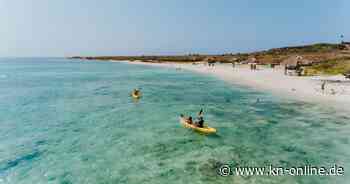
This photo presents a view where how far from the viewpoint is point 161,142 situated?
20031mm

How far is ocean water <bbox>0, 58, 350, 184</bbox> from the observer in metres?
14.8

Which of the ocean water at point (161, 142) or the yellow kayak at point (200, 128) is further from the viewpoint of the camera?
the yellow kayak at point (200, 128)

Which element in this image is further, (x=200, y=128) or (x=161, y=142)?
(x=200, y=128)

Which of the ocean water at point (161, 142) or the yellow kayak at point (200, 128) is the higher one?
the yellow kayak at point (200, 128)

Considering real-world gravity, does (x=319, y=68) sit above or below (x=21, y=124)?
above

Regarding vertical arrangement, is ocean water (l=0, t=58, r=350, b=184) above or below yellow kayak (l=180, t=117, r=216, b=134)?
below

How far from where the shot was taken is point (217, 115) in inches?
1108

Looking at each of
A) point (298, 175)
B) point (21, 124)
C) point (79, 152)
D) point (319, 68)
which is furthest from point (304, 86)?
point (21, 124)

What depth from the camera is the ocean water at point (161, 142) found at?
14.8 metres

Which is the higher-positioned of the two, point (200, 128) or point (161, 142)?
point (200, 128)

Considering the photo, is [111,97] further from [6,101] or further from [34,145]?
[34,145]

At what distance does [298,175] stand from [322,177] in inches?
46.3

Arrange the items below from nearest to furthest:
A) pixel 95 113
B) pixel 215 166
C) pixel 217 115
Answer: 1. pixel 215 166
2. pixel 217 115
3. pixel 95 113

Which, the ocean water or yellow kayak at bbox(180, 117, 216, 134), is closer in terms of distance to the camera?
the ocean water
